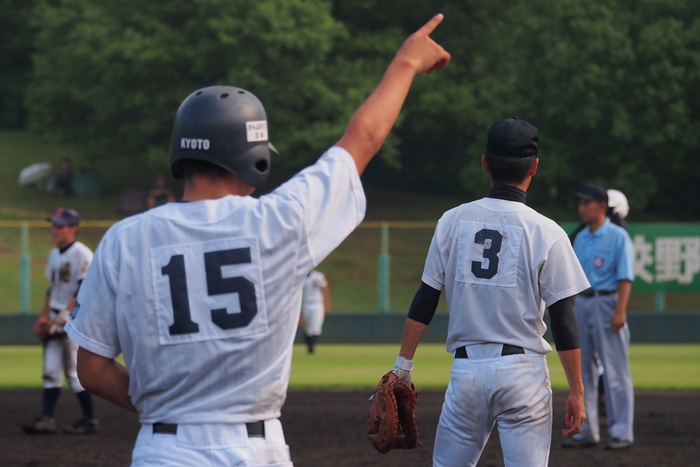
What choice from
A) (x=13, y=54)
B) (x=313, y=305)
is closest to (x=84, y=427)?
(x=313, y=305)

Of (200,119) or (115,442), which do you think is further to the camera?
(115,442)

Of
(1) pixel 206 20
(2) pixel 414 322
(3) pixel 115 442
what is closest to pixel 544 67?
(1) pixel 206 20

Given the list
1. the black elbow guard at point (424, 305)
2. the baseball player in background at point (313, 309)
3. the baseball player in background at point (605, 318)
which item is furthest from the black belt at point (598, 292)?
the baseball player in background at point (313, 309)

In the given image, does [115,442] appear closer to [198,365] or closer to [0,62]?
[198,365]

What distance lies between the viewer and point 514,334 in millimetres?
4961

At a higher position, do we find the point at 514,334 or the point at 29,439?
the point at 514,334

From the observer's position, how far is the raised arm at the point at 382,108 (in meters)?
2.96

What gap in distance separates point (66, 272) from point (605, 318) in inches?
196

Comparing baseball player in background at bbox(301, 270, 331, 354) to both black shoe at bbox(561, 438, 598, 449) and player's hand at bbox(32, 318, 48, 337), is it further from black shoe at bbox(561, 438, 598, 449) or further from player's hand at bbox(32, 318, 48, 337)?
black shoe at bbox(561, 438, 598, 449)

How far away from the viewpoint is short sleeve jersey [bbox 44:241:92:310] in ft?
33.6

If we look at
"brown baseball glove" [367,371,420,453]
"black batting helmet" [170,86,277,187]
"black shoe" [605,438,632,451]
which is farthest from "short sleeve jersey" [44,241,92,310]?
"black batting helmet" [170,86,277,187]

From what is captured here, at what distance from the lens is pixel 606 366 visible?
30.1ft

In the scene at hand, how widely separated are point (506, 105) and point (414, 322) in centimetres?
3351

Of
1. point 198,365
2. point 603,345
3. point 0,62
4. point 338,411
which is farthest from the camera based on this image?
point 0,62
